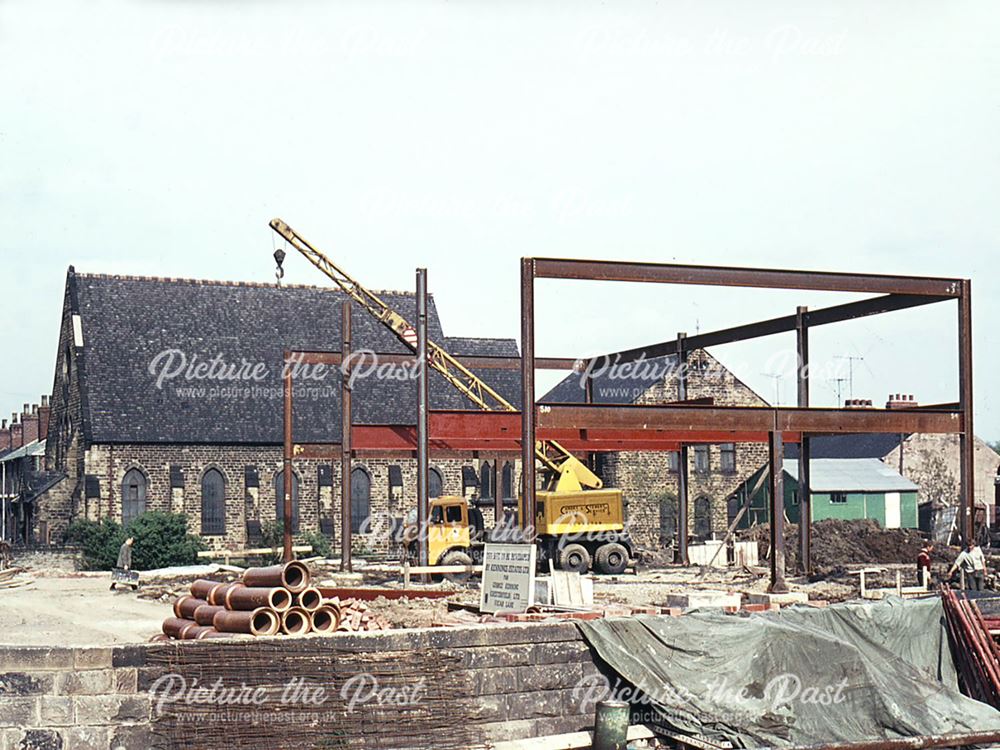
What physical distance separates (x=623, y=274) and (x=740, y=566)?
1241 cm

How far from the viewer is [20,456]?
2077 inches

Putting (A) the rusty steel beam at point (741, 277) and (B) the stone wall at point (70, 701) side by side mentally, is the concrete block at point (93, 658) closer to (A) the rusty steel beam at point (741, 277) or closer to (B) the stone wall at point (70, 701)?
(B) the stone wall at point (70, 701)

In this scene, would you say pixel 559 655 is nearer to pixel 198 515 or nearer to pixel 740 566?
pixel 740 566

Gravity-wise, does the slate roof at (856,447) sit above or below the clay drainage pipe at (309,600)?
above

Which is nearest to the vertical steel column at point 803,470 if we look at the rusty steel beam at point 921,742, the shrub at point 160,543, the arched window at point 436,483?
the rusty steel beam at point 921,742

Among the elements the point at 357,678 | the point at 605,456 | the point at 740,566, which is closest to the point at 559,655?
the point at 357,678

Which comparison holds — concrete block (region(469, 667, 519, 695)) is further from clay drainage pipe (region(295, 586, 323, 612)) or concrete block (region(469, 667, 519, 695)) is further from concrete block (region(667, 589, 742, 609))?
concrete block (region(667, 589, 742, 609))

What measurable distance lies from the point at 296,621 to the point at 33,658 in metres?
2.98

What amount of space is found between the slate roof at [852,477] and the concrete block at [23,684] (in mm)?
41419

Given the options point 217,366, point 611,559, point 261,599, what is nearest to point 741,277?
point 611,559

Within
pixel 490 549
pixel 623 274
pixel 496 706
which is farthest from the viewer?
pixel 623 274

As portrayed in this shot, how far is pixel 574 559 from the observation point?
100 ft

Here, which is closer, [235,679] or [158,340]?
[235,679]

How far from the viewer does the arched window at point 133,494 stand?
4403cm
